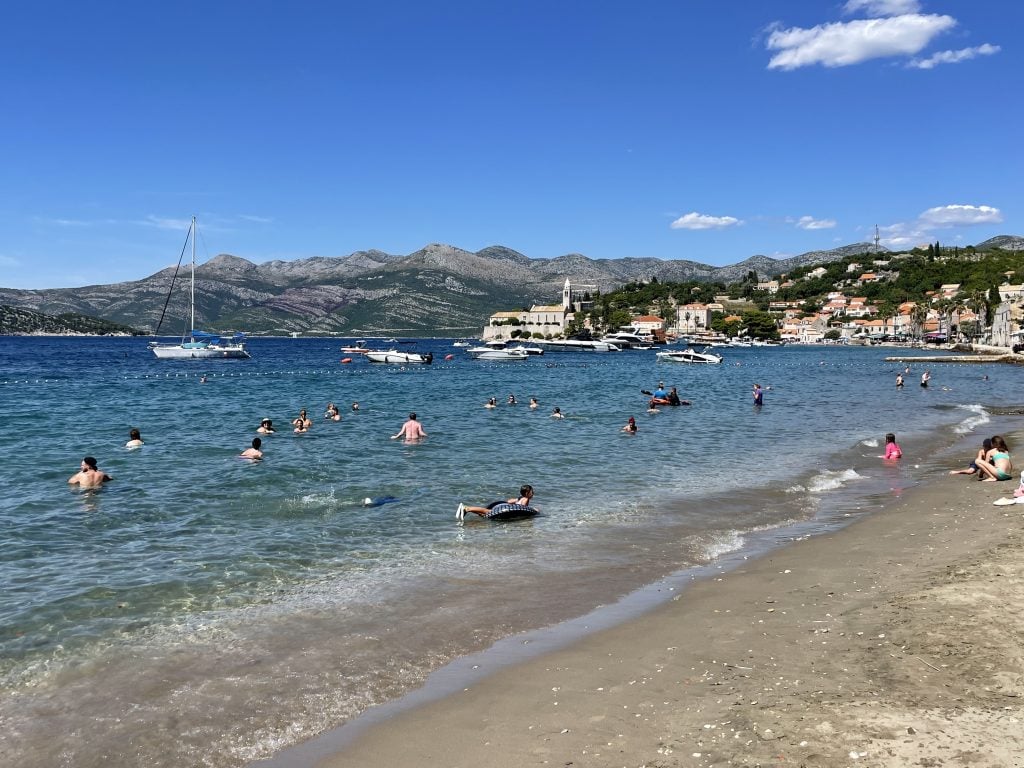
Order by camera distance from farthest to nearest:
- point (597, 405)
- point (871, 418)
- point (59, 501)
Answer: point (597, 405), point (871, 418), point (59, 501)

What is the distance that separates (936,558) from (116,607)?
1245 centimetres

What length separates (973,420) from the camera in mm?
34969

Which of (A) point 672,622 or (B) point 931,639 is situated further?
(A) point 672,622

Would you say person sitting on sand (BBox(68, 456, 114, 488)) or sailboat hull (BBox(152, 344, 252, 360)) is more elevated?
sailboat hull (BBox(152, 344, 252, 360))

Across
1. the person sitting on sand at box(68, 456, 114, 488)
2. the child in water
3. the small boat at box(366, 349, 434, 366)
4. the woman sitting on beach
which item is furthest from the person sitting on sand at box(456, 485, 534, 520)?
the small boat at box(366, 349, 434, 366)

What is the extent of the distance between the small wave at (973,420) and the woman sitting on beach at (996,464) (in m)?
13.3

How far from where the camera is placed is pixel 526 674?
8031 millimetres

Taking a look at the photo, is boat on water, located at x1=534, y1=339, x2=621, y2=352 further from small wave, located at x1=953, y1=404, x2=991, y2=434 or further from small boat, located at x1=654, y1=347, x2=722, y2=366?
small wave, located at x1=953, y1=404, x2=991, y2=434

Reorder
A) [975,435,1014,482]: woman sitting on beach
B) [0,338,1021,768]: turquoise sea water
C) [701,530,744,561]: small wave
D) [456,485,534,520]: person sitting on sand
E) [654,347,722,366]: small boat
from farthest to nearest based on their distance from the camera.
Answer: [654,347,722,366]: small boat, [975,435,1014,482]: woman sitting on beach, [456,485,534,520]: person sitting on sand, [701,530,744,561]: small wave, [0,338,1021,768]: turquoise sea water

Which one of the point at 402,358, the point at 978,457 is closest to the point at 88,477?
the point at 978,457

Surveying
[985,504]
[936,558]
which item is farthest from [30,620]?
[985,504]

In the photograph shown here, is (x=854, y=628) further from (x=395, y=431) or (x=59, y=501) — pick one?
(x=395, y=431)

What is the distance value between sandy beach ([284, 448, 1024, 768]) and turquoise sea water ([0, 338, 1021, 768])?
1.19m

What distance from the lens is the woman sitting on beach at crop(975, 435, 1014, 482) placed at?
18.6 metres
